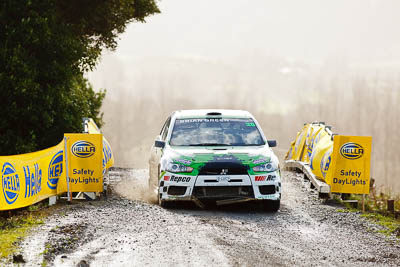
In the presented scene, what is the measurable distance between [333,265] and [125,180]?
10549mm

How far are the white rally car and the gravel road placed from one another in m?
0.32

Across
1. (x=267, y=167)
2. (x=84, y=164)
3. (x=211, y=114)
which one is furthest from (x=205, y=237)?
(x=84, y=164)

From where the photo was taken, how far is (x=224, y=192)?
1113cm

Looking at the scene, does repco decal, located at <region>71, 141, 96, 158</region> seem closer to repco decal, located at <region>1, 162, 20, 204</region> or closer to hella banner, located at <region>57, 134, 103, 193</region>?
hella banner, located at <region>57, 134, 103, 193</region>

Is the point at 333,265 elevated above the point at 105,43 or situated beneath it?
situated beneath

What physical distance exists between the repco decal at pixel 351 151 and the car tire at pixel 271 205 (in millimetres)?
1978

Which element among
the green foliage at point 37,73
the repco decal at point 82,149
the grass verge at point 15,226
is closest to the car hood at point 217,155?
the repco decal at point 82,149

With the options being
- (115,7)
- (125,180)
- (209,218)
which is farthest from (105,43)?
(209,218)

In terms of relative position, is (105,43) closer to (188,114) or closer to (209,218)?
(188,114)

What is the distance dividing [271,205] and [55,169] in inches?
170

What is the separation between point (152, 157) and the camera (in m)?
13.3

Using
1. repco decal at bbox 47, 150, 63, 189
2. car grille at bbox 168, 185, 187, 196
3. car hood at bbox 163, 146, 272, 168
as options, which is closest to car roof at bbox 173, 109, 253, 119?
car hood at bbox 163, 146, 272, 168

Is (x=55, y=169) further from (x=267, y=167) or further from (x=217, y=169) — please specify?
(x=267, y=167)

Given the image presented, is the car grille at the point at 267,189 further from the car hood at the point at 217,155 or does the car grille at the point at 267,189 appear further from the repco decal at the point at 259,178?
the car hood at the point at 217,155
